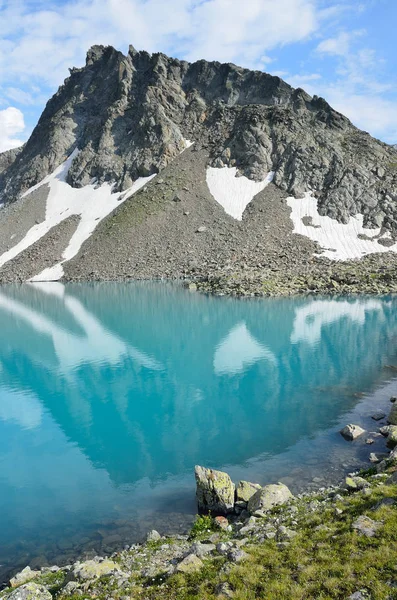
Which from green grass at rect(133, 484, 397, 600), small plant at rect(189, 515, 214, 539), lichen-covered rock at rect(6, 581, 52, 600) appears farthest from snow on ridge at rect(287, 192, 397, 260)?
lichen-covered rock at rect(6, 581, 52, 600)

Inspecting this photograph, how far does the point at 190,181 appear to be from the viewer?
107625 mm

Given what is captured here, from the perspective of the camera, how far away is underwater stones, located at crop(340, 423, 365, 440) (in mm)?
18438

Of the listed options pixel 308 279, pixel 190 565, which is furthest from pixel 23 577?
pixel 308 279

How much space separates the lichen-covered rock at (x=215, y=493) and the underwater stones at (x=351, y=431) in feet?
24.6

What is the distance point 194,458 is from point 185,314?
111 ft

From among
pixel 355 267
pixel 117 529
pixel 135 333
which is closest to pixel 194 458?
pixel 117 529

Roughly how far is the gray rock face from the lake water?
212 feet

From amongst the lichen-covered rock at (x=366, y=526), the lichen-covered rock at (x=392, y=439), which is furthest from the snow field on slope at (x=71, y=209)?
the lichen-covered rock at (x=366, y=526)

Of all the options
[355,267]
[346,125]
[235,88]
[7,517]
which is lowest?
[7,517]

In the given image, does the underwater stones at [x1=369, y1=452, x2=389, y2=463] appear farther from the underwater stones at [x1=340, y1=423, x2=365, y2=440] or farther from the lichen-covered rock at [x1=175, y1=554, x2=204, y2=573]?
the lichen-covered rock at [x1=175, y1=554, x2=204, y2=573]

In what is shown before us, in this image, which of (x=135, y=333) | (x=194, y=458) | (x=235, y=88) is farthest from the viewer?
(x=235, y=88)

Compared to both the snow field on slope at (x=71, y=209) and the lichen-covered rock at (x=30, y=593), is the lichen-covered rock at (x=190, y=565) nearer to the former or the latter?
the lichen-covered rock at (x=30, y=593)

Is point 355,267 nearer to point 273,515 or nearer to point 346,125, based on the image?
point 346,125

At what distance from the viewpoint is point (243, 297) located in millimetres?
63000
